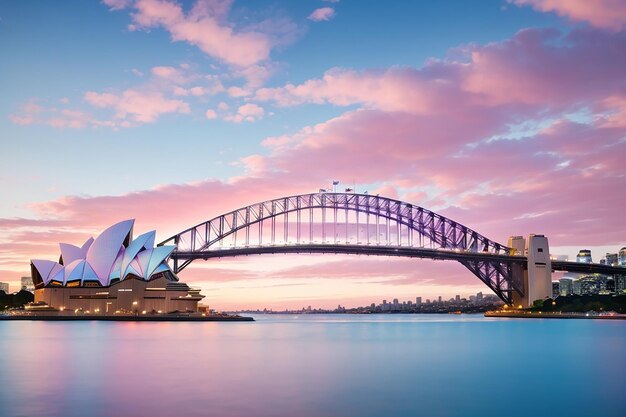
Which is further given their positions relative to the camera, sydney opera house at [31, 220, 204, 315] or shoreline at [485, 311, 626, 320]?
shoreline at [485, 311, 626, 320]

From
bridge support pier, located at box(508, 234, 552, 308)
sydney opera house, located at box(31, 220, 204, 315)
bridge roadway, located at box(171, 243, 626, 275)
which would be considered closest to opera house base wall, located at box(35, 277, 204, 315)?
sydney opera house, located at box(31, 220, 204, 315)

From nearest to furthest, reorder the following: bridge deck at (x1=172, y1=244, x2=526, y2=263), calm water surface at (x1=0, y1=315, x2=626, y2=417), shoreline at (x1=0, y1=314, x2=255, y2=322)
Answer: calm water surface at (x1=0, y1=315, x2=626, y2=417) < shoreline at (x1=0, y1=314, x2=255, y2=322) < bridge deck at (x1=172, y1=244, x2=526, y2=263)

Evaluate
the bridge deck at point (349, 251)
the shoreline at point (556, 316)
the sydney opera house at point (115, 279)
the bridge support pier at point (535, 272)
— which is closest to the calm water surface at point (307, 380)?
the sydney opera house at point (115, 279)

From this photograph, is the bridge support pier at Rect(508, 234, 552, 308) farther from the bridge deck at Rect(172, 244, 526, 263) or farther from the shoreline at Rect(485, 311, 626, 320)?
the bridge deck at Rect(172, 244, 526, 263)

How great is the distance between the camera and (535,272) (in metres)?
95.9

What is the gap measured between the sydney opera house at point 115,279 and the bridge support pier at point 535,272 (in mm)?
47056

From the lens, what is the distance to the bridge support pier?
9550 cm

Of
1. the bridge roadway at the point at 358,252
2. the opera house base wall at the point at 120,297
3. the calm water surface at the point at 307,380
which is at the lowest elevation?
the calm water surface at the point at 307,380

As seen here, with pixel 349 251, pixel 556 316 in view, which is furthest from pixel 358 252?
pixel 556 316

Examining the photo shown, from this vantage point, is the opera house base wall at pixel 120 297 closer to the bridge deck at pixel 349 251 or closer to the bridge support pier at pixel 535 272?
the bridge deck at pixel 349 251

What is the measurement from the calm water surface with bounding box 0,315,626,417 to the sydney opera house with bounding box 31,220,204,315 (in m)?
41.5

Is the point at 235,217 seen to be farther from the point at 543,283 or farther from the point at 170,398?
the point at 170,398

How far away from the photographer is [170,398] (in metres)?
20.1

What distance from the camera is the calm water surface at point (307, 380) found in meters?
18.4
